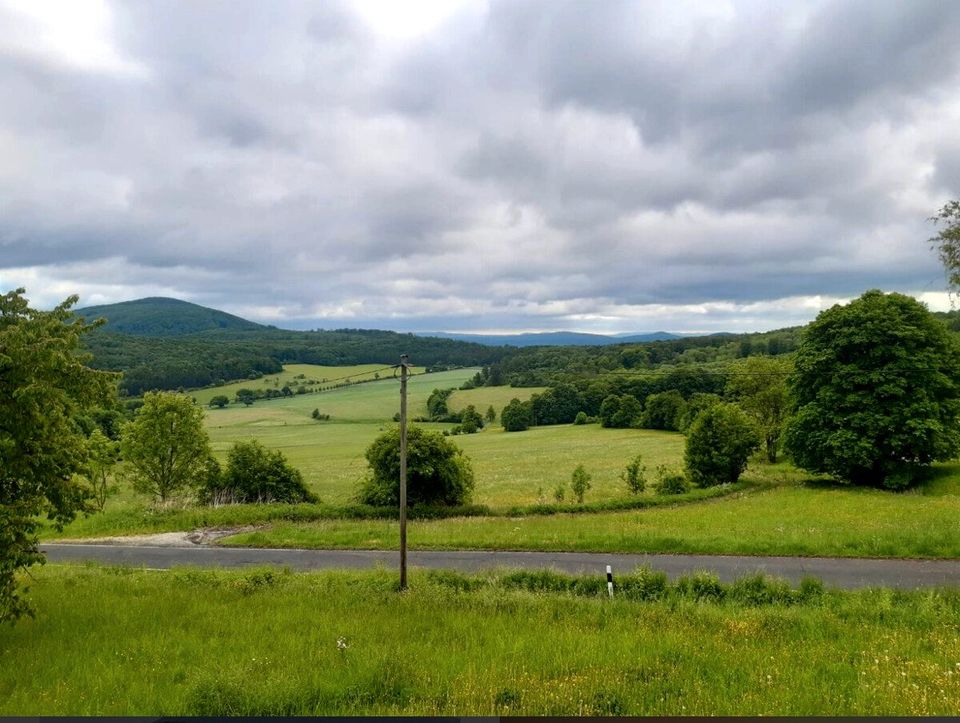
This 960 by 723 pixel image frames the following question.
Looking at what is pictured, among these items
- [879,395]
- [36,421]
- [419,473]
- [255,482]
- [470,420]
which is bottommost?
[470,420]

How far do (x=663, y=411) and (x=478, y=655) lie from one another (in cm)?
9291

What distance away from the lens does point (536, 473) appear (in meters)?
58.0

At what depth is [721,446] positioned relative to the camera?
3881 cm

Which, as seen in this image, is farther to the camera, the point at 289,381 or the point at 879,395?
the point at 289,381

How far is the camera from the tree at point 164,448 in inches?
1460

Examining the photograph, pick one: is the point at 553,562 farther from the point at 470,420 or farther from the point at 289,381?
the point at 289,381

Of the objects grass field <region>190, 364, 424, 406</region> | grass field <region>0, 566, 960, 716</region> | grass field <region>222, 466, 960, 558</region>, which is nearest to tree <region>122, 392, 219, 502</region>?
grass field <region>222, 466, 960, 558</region>

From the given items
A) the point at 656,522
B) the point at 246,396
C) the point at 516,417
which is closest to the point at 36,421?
the point at 656,522

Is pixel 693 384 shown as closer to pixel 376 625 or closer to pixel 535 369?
pixel 535 369

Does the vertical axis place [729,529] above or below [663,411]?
above

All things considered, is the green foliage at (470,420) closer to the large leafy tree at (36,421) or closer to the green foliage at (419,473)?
the green foliage at (419,473)

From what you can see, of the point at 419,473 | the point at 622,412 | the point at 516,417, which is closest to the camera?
the point at 419,473

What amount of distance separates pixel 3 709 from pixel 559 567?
14617 millimetres

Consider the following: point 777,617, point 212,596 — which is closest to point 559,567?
point 777,617
